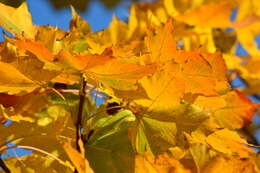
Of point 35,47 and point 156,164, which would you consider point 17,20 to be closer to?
point 35,47

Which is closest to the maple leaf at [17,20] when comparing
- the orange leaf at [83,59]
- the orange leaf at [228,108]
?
the orange leaf at [83,59]

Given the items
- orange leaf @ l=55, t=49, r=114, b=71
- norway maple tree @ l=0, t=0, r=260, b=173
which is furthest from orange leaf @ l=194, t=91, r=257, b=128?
orange leaf @ l=55, t=49, r=114, b=71

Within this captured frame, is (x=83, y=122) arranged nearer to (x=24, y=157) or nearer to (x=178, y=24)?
(x=24, y=157)

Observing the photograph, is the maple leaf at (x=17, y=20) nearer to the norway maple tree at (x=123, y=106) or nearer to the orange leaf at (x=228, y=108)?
the norway maple tree at (x=123, y=106)

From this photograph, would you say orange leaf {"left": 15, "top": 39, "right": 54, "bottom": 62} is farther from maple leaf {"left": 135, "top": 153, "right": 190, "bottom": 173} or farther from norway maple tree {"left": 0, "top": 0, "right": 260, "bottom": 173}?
maple leaf {"left": 135, "top": 153, "right": 190, "bottom": 173}

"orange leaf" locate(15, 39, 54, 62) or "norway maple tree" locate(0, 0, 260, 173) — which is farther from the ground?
"orange leaf" locate(15, 39, 54, 62)

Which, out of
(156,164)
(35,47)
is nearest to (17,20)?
(35,47)

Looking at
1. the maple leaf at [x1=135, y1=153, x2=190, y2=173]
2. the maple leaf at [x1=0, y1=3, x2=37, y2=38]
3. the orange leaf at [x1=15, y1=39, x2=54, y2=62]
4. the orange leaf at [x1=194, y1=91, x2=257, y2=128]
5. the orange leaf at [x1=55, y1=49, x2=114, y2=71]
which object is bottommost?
the maple leaf at [x1=135, y1=153, x2=190, y2=173]

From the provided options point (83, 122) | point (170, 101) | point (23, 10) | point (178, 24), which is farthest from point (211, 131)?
point (178, 24)
